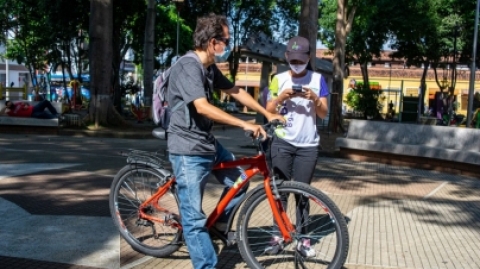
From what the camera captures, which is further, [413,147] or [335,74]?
[335,74]

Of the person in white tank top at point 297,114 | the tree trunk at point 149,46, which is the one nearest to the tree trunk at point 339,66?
the tree trunk at point 149,46

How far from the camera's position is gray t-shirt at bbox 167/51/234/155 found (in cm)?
362

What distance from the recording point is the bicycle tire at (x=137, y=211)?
433 centimetres

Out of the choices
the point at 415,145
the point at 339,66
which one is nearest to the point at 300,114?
the point at 415,145

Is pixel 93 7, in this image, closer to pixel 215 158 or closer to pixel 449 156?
pixel 449 156

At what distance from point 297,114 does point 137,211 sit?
4.99 ft

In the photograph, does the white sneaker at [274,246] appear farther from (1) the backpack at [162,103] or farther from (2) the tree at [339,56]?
(2) the tree at [339,56]

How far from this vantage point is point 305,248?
3959 millimetres

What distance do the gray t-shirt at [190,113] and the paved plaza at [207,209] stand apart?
1.05 m

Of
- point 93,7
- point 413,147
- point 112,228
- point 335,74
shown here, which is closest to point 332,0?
point 335,74

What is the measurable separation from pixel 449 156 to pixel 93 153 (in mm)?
6598

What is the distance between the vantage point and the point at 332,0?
108 ft

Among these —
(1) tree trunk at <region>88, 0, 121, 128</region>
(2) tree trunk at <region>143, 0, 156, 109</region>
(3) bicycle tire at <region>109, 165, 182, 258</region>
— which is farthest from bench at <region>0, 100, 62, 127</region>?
(3) bicycle tire at <region>109, 165, 182, 258</region>

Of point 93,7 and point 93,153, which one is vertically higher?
point 93,7
